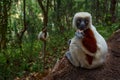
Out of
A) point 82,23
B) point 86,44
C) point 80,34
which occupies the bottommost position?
point 86,44

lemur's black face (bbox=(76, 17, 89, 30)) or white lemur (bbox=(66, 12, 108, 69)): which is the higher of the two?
lemur's black face (bbox=(76, 17, 89, 30))

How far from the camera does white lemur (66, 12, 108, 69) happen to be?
4375 mm

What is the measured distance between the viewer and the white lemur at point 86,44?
4.38 meters

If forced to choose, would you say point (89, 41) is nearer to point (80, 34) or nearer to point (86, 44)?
point (86, 44)

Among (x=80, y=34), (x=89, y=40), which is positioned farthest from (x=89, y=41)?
(x=80, y=34)

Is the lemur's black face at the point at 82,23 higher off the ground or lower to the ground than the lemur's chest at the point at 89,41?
higher

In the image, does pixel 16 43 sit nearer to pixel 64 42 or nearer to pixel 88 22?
pixel 64 42

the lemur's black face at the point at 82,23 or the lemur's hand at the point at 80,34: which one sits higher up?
the lemur's black face at the point at 82,23

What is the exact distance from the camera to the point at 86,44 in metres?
4.42

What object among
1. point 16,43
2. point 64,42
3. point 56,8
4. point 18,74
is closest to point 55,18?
point 56,8

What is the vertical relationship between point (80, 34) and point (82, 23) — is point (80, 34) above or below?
below

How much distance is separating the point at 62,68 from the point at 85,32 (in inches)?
38.4

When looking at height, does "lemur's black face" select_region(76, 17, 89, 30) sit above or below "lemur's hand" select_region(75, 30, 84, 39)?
above

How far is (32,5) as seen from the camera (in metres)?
14.5
